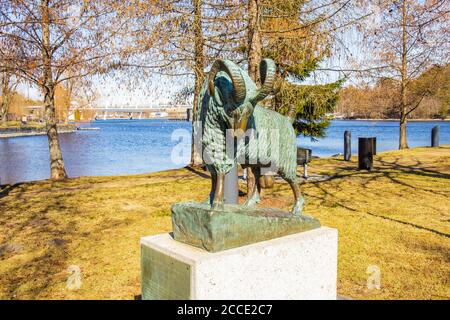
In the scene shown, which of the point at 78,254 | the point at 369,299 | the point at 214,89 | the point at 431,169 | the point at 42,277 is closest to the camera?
the point at 214,89

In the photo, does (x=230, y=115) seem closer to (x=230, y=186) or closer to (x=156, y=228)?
(x=230, y=186)

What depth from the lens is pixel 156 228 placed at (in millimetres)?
6863

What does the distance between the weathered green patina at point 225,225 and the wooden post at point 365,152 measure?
10.4m

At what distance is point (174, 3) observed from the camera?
8.09 m

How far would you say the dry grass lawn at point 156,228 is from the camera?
4.68 metres

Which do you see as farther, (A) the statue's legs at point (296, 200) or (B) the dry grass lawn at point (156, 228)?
(B) the dry grass lawn at point (156, 228)

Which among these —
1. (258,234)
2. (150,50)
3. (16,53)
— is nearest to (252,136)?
(258,234)

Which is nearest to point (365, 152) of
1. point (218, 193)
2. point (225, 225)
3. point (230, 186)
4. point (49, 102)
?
point (230, 186)

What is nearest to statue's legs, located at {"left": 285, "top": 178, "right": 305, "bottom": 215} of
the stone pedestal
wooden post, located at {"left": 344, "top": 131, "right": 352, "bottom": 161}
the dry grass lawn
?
the stone pedestal

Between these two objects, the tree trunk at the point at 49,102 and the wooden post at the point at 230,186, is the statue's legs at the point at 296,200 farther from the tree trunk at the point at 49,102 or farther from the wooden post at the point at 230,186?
the tree trunk at the point at 49,102

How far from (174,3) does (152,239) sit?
245 inches

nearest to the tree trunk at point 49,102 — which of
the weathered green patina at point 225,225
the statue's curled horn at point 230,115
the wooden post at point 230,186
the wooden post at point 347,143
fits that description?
the wooden post at point 230,186

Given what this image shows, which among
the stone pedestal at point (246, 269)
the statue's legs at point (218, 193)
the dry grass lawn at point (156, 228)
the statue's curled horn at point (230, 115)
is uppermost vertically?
the statue's curled horn at point (230, 115)
